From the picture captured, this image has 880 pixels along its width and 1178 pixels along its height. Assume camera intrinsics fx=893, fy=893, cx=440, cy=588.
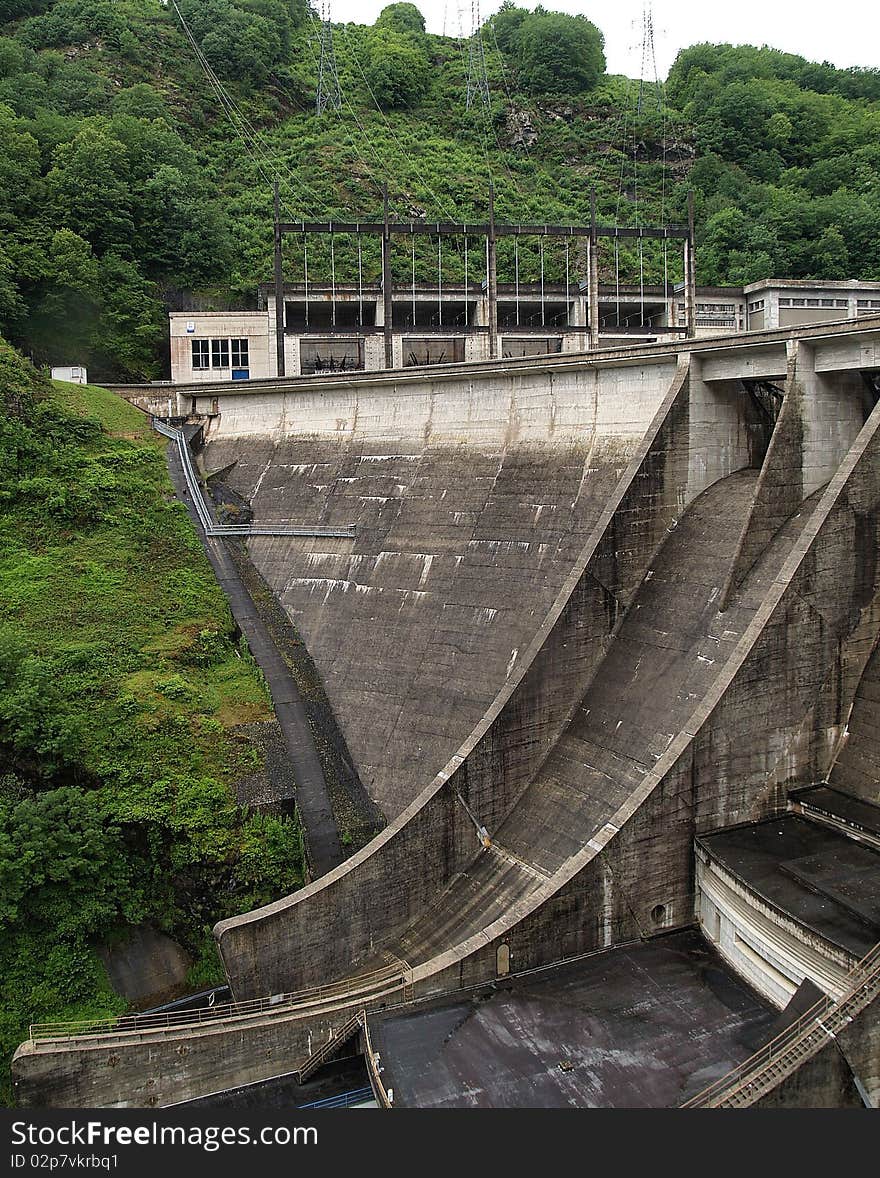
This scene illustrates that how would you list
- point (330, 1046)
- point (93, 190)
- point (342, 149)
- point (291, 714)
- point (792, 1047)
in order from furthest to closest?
point (342, 149) < point (93, 190) < point (291, 714) < point (330, 1046) < point (792, 1047)

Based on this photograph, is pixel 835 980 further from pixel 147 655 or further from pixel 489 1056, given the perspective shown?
pixel 147 655

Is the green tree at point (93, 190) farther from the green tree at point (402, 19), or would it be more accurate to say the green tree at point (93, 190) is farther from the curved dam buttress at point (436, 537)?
the green tree at point (402, 19)

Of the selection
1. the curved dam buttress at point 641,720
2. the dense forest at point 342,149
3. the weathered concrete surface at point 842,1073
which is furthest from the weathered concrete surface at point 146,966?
the dense forest at point 342,149

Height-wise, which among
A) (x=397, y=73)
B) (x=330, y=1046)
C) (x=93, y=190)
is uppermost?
(x=397, y=73)

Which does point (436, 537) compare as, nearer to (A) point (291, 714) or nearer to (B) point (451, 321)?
(A) point (291, 714)

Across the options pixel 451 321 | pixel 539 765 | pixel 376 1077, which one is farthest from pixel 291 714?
pixel 451 321

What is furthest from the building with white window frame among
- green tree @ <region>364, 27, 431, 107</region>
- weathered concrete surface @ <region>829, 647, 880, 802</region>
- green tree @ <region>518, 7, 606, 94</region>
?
green tree @ <region>518, 7, 606, 94</region>

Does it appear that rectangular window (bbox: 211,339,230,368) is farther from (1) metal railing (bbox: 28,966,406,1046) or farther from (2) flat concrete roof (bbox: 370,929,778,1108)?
(2) flat concrete roof (bbox: 370,929,778,1108)

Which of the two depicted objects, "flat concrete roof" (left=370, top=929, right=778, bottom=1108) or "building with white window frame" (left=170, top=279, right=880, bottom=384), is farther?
"building with white window frame" (left=170, top=279, right=880, bottom=384)
